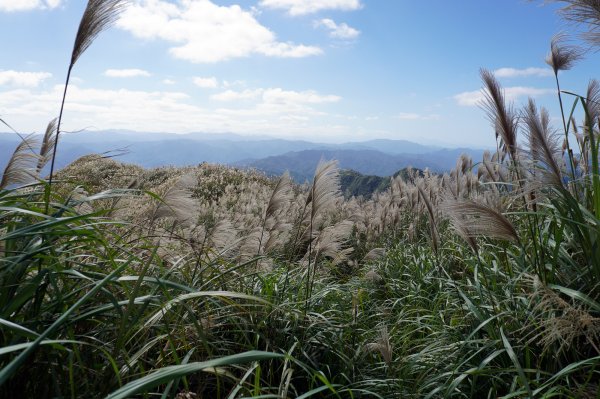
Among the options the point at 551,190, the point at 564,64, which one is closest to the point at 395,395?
the point at 551,190

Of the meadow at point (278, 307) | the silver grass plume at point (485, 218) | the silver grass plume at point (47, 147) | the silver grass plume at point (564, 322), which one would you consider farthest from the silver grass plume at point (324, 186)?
the silver grass plume at point (47, 147)

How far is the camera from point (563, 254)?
2.75m

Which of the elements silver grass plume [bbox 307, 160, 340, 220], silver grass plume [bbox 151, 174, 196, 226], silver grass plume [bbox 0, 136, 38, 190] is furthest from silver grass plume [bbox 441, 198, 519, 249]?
silver grass plume [bbox 0, 136, 38, 190]

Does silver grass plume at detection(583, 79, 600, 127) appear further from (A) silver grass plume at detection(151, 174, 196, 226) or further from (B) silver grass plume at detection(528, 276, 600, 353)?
(A) silver grass plume at detection(151, 174, 196, 226)

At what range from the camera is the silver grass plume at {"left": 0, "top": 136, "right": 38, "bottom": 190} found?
2.57 meters

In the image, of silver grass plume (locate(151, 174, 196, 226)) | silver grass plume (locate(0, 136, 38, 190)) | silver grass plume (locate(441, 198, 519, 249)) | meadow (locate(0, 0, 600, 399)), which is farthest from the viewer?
silver grass plume (locate(151, 174, 196, 226))

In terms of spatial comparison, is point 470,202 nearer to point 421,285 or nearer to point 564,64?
point 564,64

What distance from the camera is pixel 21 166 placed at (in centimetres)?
269

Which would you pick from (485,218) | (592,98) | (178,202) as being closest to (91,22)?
(178,202)

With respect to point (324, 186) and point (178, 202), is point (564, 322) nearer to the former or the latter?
point (324, 186)

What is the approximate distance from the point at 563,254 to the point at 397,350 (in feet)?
4.09

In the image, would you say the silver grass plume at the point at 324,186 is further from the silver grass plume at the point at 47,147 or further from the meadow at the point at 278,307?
the silver grass plume at the point at 47,147

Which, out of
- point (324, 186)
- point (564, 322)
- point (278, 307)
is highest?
point (324, 186)

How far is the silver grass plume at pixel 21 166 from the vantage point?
8.45ft
